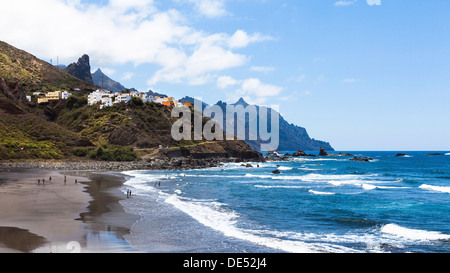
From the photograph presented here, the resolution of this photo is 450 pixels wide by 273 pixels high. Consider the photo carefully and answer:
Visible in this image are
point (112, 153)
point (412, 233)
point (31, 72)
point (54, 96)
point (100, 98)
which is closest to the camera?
point (412, 233)

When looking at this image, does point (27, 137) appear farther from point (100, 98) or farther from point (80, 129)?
point (100, 98)

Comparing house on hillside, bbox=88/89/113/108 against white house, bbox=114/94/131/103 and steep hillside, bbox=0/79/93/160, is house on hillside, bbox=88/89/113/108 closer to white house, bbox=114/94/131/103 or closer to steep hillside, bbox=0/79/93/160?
white house, bbox=114/94/131/103

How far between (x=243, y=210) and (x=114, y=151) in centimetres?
7317

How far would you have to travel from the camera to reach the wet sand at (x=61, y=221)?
641 inches

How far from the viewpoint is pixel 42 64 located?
175 metres

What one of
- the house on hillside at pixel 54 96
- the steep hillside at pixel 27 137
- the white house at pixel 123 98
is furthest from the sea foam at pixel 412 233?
the house on hillside at pixel 54 96

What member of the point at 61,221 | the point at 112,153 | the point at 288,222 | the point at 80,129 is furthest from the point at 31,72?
the point at 288,222

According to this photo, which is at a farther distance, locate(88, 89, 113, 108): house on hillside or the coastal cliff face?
locate(88, 89, 113, 108): house on hillside

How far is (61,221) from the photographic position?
21.8 meters

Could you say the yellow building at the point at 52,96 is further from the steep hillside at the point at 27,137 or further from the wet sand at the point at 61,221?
the wet sand at the point at 61,221

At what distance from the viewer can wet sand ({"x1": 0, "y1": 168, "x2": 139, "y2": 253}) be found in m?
16.3

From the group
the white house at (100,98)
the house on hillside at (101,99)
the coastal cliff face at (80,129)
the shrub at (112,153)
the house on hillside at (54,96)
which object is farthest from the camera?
the house on hillside at (54,96)

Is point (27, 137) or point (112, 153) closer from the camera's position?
point (27, 137)

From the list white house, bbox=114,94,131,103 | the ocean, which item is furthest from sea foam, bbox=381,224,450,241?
white house, bbox=114,94,131,103
